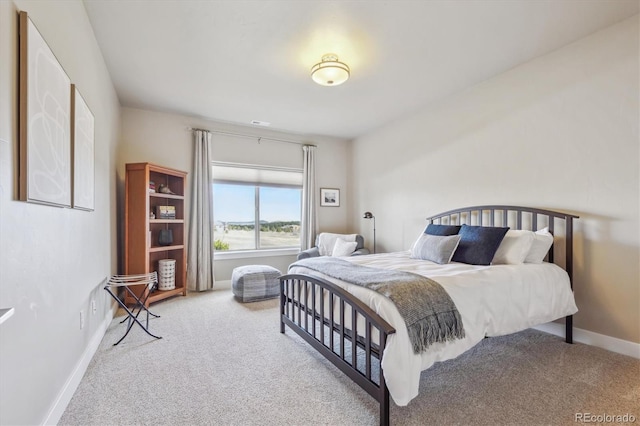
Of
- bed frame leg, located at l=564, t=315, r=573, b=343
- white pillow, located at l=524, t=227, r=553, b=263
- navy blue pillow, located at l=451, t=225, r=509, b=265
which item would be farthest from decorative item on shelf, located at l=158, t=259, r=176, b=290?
bed frame leg, located at l=564, t=315, r=573, b=343

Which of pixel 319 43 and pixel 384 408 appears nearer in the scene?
pixel 384 408

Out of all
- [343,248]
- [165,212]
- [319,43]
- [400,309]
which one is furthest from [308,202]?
[400,309]

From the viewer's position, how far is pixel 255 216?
207 inches

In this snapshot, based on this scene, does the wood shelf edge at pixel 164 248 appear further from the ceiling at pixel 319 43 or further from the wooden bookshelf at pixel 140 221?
the ceiling at pixel 319 43

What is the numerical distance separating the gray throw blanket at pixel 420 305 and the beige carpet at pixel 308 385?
0.44 meters

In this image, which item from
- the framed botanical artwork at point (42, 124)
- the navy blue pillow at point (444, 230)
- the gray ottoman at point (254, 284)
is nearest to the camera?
the framed botanical artwork at point (42, 124)

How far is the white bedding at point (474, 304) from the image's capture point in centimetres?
161

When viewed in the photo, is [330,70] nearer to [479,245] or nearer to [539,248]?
[479,245]

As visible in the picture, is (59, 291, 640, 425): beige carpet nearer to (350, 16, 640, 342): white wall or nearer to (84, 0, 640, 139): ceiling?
(350, 16, 640, 342): white wall

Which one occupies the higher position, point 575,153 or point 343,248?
point 575,153

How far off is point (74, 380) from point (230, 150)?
362 cm

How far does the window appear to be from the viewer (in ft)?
16.3

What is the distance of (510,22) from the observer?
2449mm

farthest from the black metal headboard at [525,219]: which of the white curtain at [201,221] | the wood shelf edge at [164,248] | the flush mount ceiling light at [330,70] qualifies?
the wood shelf edge at [164,248]
